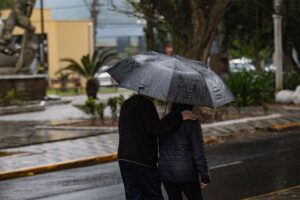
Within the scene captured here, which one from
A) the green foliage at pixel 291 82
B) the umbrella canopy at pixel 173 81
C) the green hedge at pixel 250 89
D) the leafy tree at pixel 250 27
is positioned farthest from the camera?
the leafy tree at pixel 250 27

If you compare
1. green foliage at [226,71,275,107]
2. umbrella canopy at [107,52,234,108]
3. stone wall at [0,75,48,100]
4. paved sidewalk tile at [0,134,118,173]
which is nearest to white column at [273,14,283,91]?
green foliage at [226,71,275,107]

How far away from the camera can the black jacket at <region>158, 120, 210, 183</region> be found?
5801 millimetres

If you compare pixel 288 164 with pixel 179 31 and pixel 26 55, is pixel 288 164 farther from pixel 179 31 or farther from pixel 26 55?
pixel 26 55

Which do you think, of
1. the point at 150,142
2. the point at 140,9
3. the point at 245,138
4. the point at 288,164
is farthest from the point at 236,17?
the point at 150,142

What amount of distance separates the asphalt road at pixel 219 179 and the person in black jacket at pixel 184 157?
3129mm

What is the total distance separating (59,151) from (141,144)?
28.2ft

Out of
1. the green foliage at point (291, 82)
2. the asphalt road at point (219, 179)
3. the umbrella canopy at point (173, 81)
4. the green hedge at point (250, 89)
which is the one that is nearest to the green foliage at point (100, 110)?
the green hedge at point (250, 89)

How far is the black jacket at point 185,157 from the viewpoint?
580 centimetres

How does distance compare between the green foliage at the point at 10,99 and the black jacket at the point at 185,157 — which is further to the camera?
the green foliage at the point at 10,99

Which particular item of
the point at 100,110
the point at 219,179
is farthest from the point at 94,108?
the point at 219,179

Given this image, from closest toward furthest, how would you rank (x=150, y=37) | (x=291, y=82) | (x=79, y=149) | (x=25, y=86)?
(x=79, y=149)
(x=150, y=37)
(x=291, y=82)
(x=25, y=86)

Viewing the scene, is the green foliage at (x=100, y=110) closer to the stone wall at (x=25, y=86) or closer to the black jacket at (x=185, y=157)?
the stone wall at (x=25, y=86)

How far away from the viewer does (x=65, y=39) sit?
2121 inches

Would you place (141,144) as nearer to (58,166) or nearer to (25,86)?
(58,166)
